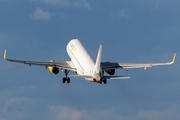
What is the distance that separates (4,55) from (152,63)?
1121 inches

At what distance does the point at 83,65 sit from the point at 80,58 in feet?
12.8

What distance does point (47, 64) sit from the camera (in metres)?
107

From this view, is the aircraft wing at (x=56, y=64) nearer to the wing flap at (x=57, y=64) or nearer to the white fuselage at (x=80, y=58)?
the wing flap at (x=57, y=64)

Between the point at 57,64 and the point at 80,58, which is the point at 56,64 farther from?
the point at 80,58

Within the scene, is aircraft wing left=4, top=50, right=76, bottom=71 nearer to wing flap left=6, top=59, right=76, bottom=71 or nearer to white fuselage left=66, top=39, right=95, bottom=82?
wing flap left=6, top=59, right=76, bottom=71

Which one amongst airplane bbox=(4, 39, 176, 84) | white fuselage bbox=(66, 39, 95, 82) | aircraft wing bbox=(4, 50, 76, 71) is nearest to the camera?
airplane bbox=(4, 39, 176, 84)

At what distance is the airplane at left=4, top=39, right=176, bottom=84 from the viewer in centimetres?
9493

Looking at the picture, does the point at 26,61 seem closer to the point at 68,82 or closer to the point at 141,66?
the point at 68,82

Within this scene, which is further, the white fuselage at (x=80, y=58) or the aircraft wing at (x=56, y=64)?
the aircraft wing at (x=56, y=64)

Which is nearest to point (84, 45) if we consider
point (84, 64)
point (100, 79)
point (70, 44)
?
point (70, 44)

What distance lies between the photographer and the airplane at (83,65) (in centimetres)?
9493

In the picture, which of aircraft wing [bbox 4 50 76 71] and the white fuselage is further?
aircraft wing [bbox 4 50 76 71]

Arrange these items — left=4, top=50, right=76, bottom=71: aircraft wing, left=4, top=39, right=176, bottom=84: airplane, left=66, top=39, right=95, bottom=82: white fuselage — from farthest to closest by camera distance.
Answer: left=4, top=50, right=76, bottom=71: aircraft wing → left=66, top=39, right=95, bottom=82: white fuselage → left=4, top=39, right=176, bottom=84: airplane

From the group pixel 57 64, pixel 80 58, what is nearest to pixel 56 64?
pixel 57 64
